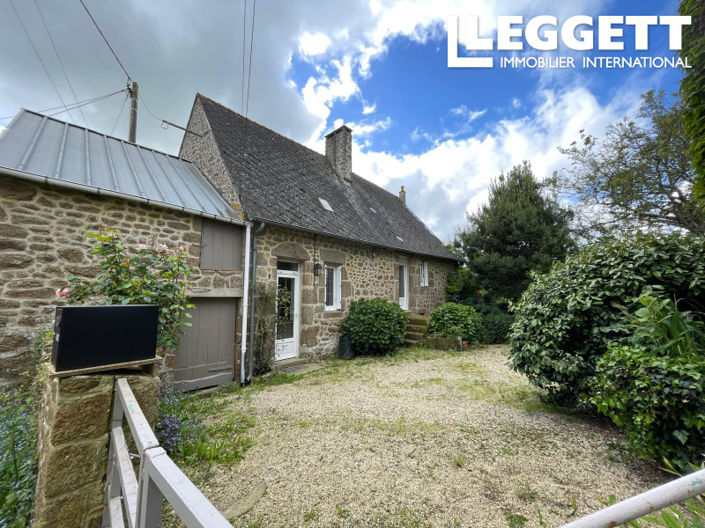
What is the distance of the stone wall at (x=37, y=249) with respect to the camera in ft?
12.0

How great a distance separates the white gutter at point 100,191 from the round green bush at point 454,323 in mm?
6463

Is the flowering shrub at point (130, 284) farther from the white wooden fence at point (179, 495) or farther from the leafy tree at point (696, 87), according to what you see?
the leafy tree at point (696, 87)

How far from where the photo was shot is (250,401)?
14.6 feet

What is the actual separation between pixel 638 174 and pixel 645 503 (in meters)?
14.4

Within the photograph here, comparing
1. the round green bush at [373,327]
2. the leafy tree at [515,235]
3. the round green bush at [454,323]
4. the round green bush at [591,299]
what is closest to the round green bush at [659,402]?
the round green bush at [591,299]

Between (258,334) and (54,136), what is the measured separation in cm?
483

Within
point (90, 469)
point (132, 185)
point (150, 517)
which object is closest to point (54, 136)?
point (132, 185)

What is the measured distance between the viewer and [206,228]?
17.4ft

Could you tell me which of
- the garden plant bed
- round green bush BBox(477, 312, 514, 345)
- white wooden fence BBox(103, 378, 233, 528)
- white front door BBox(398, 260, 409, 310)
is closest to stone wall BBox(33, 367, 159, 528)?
white wooden fence BBox(103, 378, 233, 528)

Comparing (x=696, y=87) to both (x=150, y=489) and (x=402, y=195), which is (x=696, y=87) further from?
(x=402, y=195)

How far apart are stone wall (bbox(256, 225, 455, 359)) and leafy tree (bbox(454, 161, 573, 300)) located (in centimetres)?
445

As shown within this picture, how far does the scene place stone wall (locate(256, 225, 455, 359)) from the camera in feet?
20.2

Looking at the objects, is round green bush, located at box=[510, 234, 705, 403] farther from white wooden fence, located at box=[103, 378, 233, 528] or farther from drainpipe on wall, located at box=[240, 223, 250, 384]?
drainpipe on wall, located at box=[240, 223, 250, 384]

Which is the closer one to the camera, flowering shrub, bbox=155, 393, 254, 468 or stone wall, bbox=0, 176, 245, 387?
flowering shrub, bbox=155, 393, 254, 468
